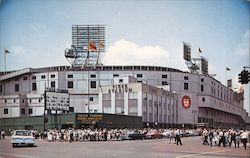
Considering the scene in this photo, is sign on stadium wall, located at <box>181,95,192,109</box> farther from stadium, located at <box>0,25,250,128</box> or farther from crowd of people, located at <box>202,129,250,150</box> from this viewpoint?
crowd of people, located at <box>202,129,250,150</box>

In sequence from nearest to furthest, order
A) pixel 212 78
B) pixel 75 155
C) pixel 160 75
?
pixel 75 155
pixel 212 78
pixel 160 75

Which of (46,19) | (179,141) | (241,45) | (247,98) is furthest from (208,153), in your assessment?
(46,19)

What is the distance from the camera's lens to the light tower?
5750mm

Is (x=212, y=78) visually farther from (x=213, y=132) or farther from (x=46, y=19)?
(x=46, y=19)

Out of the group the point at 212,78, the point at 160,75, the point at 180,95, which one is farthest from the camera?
the point at 180,95

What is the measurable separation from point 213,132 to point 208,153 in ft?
3.89

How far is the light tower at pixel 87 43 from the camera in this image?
18.9 ft

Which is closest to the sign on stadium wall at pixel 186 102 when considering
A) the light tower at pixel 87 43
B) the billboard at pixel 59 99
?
the light tower at pixel 87 43

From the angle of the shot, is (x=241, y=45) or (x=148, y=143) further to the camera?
(x=148, y=143)

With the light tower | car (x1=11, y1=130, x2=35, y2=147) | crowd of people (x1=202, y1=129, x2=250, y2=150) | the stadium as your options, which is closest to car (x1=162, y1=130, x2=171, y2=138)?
the stadium

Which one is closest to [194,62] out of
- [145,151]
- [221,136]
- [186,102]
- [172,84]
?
[186,102]

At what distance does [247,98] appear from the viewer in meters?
6.02

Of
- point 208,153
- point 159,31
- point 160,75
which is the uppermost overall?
point 159,31

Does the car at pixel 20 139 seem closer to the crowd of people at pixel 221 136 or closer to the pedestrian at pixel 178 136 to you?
the pedestrian at pixel 178 136
